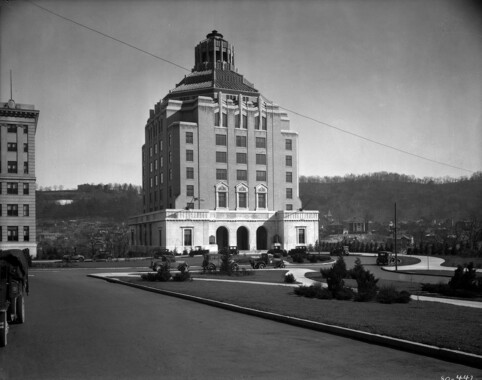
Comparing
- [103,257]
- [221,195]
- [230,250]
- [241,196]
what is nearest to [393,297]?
[230,250]

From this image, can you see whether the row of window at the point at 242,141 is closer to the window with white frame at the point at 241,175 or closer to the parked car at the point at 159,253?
the window with white frame at the point at 241,175

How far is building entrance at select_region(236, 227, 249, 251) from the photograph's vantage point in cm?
9003

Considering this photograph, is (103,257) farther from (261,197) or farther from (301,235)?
(301,235)

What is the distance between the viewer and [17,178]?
78062mm

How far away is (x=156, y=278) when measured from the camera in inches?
1195

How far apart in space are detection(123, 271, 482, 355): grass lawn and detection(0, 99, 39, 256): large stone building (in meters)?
64.4

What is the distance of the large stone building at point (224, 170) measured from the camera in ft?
281

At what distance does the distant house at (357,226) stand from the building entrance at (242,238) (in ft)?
173

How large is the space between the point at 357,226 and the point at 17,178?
92253mm

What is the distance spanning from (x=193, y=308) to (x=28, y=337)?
6546 millimetres

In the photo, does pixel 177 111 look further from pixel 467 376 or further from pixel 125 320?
pixel 467 376

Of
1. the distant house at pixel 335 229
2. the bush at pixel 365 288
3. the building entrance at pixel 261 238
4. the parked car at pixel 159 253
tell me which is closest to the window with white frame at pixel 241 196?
the building entrance at pixel 261 238

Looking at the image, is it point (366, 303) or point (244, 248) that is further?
point (244, 248)

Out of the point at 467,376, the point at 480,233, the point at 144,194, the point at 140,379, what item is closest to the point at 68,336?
the point at 140,379
